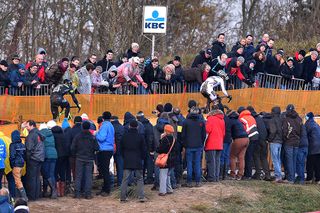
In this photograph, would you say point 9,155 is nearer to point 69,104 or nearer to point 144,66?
point 69,104

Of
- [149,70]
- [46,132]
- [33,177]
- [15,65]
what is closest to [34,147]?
[46,132]

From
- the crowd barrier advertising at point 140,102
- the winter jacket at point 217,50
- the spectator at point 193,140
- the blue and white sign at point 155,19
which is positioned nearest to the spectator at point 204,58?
the winter jacket at point 217,50

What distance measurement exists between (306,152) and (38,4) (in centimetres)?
3058

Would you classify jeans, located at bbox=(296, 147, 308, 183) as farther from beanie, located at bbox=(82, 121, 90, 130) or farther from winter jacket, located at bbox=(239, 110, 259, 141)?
beanie, located at bbox=(82, 121, 90, 130)

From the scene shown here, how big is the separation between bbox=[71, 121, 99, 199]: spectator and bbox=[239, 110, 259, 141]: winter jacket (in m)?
4.65

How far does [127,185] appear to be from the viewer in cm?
1803

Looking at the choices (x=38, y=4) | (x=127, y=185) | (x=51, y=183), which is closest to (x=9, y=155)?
(x=51, y=183)

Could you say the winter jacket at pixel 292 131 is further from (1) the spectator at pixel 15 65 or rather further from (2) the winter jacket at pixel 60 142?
(1) the spectator at pixel 15 65

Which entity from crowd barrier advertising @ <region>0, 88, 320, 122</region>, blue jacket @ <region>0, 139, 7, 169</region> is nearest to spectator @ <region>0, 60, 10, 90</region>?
crowd barrier advertising @ <region>0, 88, 320, 122</region>

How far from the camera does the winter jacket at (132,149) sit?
17688mm

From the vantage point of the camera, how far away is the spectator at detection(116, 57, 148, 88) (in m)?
22.8

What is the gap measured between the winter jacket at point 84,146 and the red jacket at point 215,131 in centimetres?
322

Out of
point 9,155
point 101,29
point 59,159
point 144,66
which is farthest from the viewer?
point 101,29

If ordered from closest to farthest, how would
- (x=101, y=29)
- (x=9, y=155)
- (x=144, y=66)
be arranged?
1. (x=9, y=155)
2. (x=144, y=66)
3. (x=101, y=29)
